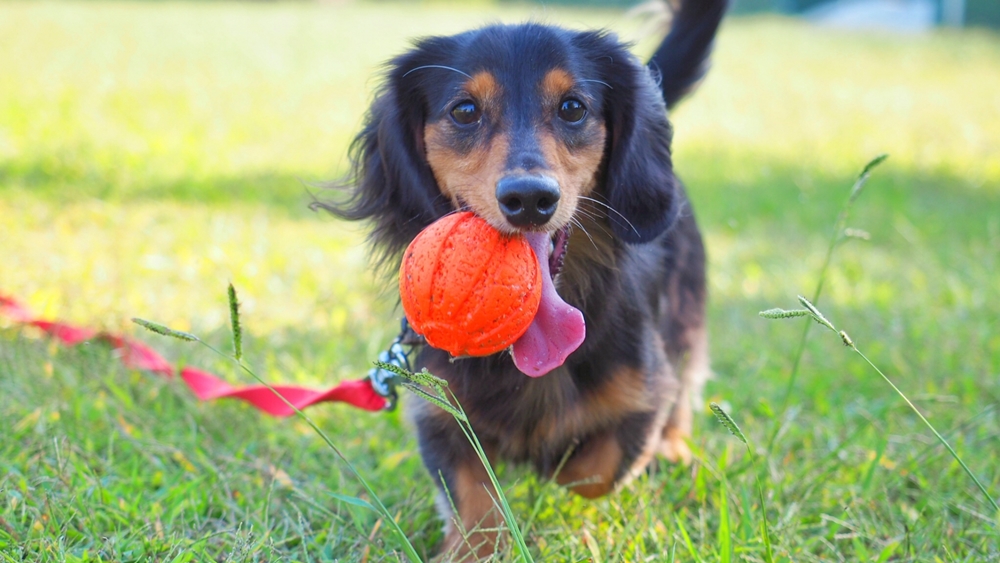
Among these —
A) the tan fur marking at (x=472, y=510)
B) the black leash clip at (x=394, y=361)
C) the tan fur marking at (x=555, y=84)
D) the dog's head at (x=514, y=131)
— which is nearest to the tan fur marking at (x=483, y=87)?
the dog's head at (x=514, y=131)

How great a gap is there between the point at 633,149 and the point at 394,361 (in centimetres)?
82

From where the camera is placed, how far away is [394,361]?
2.20 metres

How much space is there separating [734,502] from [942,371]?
157 cm

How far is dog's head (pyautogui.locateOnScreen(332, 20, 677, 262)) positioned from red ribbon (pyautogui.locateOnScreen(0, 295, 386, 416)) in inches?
16.8

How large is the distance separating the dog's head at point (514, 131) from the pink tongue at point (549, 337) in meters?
0.18

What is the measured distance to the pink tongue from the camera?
1781 mm

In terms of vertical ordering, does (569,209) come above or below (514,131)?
below

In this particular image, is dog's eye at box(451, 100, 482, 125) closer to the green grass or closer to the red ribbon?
the green grass

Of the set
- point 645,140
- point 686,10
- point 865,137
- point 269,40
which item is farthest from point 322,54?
point 645,140

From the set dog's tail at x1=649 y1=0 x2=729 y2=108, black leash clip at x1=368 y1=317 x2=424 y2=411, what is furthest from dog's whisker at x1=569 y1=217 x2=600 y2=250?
dog's tail at x1=649 y1=0 x2=729 y2=108

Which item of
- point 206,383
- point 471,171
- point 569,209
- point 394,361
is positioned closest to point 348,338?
point 206,383

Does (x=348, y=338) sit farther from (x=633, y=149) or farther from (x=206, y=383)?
(x=633, y=149)

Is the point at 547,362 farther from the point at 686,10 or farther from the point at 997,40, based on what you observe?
the point at 997,40

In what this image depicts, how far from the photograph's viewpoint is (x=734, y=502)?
6.89ft
